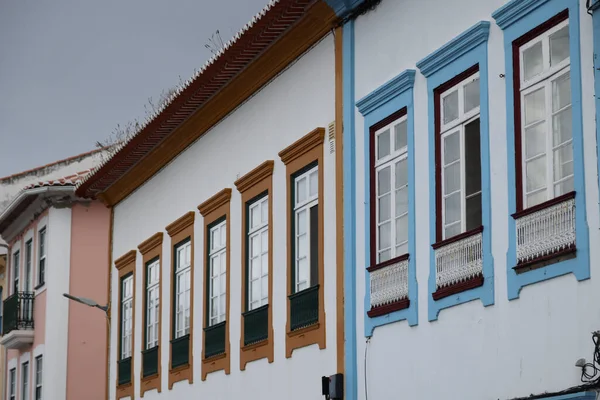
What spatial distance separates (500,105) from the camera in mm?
12297

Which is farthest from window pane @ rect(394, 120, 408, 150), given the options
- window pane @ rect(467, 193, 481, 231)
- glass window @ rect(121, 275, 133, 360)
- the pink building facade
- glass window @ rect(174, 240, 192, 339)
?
the pink building facade

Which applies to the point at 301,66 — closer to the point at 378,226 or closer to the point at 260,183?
the point at 260,183

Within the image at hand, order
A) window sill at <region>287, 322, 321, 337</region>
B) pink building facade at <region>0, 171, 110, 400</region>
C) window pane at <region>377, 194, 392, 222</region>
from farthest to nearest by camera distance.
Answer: pink building facade at <region>0, 171, 110, 400</region>
window sill at <region>287, 322, 321, 337</region>
window pane at <region>377, 194, 392, 222</region>

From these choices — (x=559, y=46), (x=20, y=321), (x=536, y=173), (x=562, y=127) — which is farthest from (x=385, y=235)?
(x=20, y=321)

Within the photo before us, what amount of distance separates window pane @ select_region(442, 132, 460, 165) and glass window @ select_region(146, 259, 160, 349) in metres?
10.7

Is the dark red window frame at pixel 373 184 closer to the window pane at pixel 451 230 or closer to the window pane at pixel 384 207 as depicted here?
the window pane at pixel 384 207

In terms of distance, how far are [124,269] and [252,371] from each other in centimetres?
739

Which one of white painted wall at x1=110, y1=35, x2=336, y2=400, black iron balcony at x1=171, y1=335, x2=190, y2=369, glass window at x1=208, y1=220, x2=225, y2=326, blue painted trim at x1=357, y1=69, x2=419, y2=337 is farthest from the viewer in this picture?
black iron balcony at x1=171, y1=335, x2=190, y2=369

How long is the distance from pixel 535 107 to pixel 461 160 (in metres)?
1.40

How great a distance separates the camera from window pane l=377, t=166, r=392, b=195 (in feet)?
48.4

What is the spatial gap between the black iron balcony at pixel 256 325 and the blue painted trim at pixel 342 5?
4.13m

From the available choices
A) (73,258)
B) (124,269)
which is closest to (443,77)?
(124,269)

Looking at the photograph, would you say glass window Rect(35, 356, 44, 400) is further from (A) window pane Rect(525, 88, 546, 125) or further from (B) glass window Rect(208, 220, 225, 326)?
(A) window pane Rect(525, 88, 546, 125)

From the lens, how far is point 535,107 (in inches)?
464
